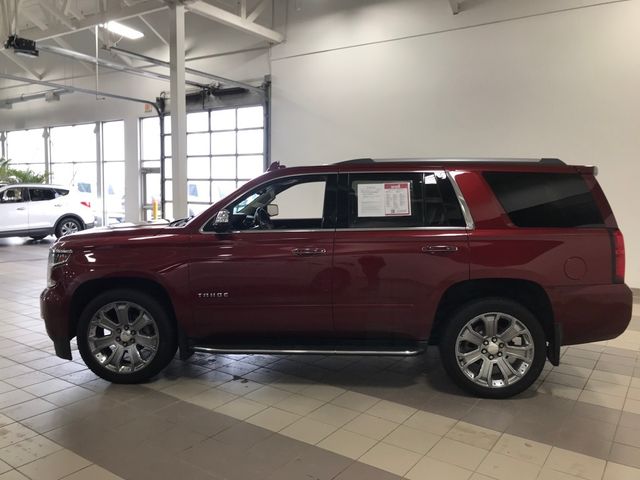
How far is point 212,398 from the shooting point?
4109 millimetres

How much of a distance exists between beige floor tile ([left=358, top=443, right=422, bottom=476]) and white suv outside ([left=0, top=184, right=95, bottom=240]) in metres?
13.1

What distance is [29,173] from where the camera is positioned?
17.4 m

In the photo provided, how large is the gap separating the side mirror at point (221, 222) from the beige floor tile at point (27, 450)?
→ 6.09 ft

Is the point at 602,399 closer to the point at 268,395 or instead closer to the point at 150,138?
the point at 268,395

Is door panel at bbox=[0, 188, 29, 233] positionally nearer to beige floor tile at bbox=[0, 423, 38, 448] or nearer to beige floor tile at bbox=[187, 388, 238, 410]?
beige floor tile at bbox=[0, 423, 38, 448]

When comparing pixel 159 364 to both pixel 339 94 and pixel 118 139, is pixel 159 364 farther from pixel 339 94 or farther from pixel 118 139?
pixel 118 139

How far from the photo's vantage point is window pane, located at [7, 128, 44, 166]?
66.5 ft

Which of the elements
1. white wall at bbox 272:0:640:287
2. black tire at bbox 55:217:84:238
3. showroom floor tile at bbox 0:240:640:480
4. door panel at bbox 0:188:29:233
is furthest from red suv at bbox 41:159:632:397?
black tire at bbox 55:217:84:238

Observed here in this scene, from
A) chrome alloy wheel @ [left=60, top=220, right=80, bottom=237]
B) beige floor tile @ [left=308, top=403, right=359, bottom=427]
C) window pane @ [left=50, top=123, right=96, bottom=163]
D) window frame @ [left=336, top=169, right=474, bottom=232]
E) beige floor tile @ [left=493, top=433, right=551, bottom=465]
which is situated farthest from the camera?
window pane @ [left=50, top=123, right=96, bottom=163]

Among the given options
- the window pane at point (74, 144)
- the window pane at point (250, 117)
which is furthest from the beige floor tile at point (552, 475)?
the window pane at point (74, 144)

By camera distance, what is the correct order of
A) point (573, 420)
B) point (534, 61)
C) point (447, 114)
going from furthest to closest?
point (447, 114) → point (534, 61) → point (573, 420)

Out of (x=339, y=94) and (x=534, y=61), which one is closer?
(x=534, y=61)

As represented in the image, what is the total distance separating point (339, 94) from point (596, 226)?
8372 mm

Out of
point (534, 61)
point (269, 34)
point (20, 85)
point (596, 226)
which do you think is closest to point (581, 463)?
point (596, 226)
